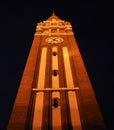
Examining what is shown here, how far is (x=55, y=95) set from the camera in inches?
681

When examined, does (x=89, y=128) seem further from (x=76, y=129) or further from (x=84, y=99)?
(x=84, y=99)

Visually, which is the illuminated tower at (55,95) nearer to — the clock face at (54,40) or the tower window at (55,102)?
the tower window at (55,102)

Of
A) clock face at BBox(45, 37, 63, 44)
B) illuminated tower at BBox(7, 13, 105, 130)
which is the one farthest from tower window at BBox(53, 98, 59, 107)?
clock face at BBox(45, 37, 63, 44)

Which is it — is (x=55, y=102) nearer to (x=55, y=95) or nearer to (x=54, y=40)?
(x=55, y=95)

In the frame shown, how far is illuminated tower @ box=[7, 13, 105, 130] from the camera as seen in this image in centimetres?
1469

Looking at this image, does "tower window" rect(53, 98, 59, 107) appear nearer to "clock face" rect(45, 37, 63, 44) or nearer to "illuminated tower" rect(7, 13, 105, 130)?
"illuminated tower" rect(7, 13, 105, 130)

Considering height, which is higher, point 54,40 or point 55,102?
point 54,40

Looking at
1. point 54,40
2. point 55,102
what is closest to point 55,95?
point 55,102

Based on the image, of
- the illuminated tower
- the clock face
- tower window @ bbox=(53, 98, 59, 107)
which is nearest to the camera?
the illuminated tower

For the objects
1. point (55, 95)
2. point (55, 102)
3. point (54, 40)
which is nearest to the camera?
point (55, 102)

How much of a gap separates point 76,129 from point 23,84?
5.87 metres

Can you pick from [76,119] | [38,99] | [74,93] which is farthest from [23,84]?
[76,119]

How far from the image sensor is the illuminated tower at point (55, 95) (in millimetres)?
14688

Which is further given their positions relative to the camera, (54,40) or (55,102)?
(54,40)
